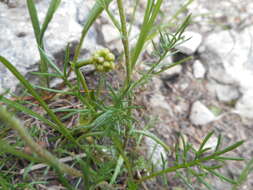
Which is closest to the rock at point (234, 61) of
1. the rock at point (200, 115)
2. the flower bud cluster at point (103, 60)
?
the rock at point (200, 115)

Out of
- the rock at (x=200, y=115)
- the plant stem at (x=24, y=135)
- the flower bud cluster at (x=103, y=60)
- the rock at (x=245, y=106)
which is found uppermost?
the flower bud cluster at (x=103, y=60)

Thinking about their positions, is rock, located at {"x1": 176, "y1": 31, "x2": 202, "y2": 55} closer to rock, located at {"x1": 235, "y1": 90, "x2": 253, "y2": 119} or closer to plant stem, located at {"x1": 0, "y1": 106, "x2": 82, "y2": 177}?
rock, located at {"x1": 235, "y1": 90, "x2": 253, "y2": 119}

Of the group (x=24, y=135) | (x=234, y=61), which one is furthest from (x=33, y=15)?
(x=234, y=61)

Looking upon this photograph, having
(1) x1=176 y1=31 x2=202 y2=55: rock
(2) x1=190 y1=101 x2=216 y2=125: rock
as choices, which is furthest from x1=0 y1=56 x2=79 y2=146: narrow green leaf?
(1) x1=176 y1=31 x2=202 y2=55: rock

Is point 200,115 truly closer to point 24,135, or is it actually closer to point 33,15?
point 33,15

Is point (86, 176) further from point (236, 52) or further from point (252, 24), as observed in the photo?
point (252, 24)

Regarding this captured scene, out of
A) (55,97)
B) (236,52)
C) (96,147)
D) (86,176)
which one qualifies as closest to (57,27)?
(55,97)

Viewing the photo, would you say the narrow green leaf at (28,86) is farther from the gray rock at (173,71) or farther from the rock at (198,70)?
the rock at (198,70)
